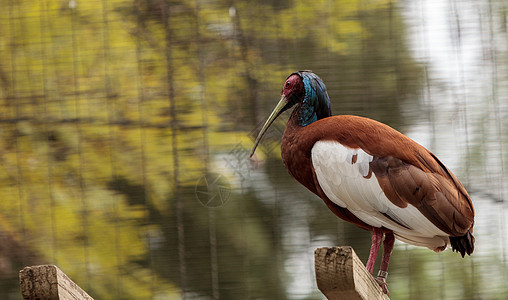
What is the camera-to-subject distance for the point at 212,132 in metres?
2.98

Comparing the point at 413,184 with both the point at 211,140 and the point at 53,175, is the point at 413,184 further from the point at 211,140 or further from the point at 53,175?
the point at 53,175

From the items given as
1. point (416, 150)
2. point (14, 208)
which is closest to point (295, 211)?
point (416, 150)

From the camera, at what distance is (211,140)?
297 centimetres

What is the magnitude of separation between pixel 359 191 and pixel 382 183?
0.07m

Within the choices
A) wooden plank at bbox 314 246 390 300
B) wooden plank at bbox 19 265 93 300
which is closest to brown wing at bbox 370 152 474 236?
wooden plank at bbox 314 246 390 300

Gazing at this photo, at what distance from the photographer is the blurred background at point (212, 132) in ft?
9.35

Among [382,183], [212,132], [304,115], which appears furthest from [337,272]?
[212,132]

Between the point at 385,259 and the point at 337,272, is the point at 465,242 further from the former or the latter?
the point at 337,272

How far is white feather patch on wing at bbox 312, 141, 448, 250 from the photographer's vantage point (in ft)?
6.64

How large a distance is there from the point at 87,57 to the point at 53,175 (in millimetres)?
498

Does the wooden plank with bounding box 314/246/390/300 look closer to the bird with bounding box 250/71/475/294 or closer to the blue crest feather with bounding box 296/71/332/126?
the bird with bounding box 250/71/475/294

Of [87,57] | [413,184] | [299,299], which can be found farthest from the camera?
[87,57]

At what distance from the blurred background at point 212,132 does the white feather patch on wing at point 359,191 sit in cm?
76

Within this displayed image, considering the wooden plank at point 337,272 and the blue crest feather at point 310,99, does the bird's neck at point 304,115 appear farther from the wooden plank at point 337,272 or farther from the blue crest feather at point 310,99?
the wooden plank at point 337,272
